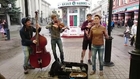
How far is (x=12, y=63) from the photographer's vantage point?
5.84 metres

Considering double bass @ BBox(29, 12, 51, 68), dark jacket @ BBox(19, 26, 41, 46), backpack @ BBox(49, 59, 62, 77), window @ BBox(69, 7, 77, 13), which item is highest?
window @ BBox(69, 7, 77, 13)

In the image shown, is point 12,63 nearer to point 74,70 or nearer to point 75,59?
point 75,59

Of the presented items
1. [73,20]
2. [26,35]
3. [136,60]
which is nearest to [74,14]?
[73,20]

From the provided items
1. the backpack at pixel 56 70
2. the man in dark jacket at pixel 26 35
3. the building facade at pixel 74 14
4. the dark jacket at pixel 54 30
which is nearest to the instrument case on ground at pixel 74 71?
the backpack at pixel 56 70

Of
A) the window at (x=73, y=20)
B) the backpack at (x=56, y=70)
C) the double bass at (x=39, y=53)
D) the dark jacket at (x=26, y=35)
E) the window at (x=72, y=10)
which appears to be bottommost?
the backpack at (x=56, y=70)

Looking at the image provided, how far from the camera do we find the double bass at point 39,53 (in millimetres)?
4242

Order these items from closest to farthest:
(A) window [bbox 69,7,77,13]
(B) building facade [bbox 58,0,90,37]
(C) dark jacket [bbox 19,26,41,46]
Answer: (C) dark jacket [bbox 19,26,41,46]
(B) building facade [bbox 58,0,90,37]
(A) window [bbox 69,7,77,13]

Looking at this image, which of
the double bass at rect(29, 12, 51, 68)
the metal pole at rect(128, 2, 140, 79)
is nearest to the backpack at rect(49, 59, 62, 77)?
the double bass at rect(29, 12, 51, 68)

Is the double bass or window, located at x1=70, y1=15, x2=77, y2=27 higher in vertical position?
window, located at x1=70, y1=15, x2=77, y2=27

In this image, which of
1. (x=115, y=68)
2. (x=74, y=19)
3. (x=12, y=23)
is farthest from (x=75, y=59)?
(x=12, y=23)

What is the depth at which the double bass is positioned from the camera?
424 centimetres

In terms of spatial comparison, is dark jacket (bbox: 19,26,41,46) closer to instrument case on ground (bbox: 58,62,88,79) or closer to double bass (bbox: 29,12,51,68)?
double bass (bbox: 29,12,51,68)

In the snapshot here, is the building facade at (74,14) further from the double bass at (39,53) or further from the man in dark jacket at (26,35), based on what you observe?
the double bass at (39,53)

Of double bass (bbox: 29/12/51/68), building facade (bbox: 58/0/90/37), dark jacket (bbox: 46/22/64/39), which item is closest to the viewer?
double bass (bbox: 29/12/51/68)
